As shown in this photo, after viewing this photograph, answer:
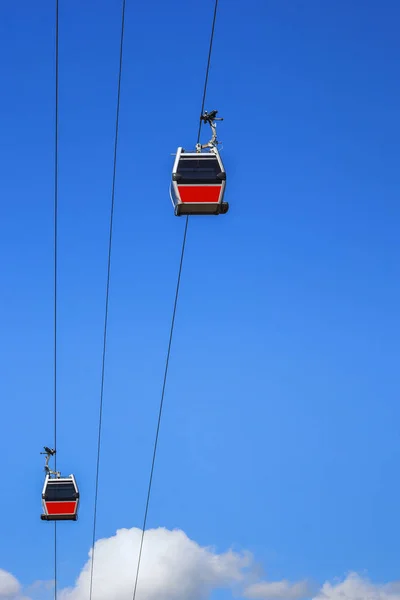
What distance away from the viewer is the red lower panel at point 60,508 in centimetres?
3328

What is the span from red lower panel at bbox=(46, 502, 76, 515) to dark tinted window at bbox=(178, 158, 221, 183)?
56.7 ft

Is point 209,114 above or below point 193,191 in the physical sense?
above

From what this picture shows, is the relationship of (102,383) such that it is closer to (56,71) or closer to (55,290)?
(55,290)

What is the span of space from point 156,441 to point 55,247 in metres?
6.94

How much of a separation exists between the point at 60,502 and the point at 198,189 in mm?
17524

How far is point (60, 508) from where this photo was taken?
3331 centimetres

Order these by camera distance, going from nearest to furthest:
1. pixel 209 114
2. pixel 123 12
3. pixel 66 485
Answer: pixel 123 12, pixel 209 114, pixel 66 485

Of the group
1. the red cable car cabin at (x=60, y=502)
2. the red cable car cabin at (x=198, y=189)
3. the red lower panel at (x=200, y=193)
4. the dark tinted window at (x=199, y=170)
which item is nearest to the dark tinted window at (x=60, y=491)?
the red cable car cabin at (x=60, y=502)

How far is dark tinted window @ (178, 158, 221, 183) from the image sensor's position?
1917 centimetres

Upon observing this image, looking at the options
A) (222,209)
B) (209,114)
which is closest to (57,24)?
(209,114)

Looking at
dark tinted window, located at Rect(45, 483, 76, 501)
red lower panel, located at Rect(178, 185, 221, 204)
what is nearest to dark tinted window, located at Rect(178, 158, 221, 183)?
red lower panel, located at Rect(178, 185, 221, 204)

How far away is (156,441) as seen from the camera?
1090 inches

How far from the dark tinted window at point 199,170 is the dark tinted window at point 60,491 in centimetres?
1719

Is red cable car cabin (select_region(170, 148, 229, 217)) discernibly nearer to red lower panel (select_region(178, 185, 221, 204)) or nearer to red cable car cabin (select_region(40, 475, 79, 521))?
red lower panel (select_region(178, 185, 221, 204))
